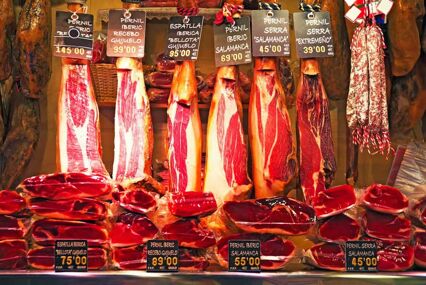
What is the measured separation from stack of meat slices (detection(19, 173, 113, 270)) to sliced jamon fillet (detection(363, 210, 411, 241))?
3.65 feet

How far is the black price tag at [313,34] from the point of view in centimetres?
342

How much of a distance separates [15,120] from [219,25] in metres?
1.33

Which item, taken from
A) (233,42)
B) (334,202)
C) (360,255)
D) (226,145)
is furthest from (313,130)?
(360,255)

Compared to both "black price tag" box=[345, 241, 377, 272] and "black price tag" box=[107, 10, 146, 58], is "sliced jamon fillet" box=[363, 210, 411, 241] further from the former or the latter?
"black price tag" box=[107, 10, 146, 58]

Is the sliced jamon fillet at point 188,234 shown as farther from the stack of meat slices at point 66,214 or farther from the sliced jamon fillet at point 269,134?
the sliced jamon fillet at point 269,134

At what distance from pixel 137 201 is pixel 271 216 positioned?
0.57 meters

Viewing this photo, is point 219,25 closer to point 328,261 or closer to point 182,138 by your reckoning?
point 182,138

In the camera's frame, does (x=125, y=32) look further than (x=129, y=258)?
Yes

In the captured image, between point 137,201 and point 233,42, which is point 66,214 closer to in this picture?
point 137,201

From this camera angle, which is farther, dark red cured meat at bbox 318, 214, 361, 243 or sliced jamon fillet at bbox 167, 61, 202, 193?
sliced jamon fillet at bbox 167, 61, 202, 193

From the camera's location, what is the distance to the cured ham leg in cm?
345

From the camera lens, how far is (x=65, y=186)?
278cm

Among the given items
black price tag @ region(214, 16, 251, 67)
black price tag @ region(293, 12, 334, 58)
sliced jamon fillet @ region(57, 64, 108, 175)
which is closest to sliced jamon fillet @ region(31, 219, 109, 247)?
sliced jamon fillet @ region(57, 64, 108, 175)

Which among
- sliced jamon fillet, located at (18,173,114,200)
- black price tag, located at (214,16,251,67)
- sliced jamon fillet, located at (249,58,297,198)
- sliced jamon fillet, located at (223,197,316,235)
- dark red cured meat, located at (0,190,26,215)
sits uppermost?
black price tag, located at (214,16,251,67)
